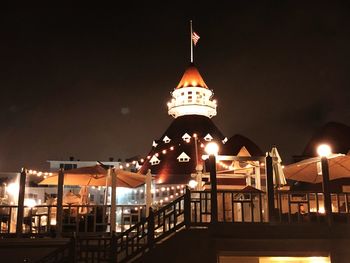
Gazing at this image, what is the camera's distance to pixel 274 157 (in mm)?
12906

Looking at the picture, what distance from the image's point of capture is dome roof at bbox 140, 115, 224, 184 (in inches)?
1310

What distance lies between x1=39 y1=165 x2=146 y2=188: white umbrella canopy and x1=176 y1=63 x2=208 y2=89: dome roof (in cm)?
2358

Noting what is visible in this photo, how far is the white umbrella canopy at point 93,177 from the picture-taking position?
16.2 metres

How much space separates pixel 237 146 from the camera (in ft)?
50.2

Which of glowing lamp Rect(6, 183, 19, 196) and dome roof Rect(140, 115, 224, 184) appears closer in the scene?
glowing lamp Rect(6, 183, 19, 196)

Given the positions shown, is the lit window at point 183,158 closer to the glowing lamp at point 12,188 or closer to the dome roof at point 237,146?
the glowing lamp at point 12,188

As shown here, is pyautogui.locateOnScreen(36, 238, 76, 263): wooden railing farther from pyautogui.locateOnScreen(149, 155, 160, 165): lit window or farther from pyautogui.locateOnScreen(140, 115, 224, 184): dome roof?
pyautogui.locateOnScreen(149, 155, 160, 165): lit window

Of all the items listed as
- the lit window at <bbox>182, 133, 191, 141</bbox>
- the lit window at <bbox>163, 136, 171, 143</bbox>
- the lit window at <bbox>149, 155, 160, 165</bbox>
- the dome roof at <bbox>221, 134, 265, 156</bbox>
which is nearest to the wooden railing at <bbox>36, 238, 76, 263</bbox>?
the dome roof at <bbox>221, 134, 265, 156</bbox>

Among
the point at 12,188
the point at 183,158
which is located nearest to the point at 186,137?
the point at 183,158

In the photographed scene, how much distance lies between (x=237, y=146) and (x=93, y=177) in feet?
18.8

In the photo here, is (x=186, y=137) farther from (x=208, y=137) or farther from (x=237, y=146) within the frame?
(x=237, y=146)

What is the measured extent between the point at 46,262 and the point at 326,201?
7.82 meters

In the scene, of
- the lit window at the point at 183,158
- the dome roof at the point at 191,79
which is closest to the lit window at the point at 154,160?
the lit window at the point at 183,158

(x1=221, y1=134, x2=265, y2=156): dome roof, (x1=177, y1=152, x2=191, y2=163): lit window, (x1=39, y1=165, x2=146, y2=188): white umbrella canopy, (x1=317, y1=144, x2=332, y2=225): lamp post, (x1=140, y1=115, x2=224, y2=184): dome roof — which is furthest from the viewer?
(x1=177, y1=152, x2=191, y2=163): lit window
